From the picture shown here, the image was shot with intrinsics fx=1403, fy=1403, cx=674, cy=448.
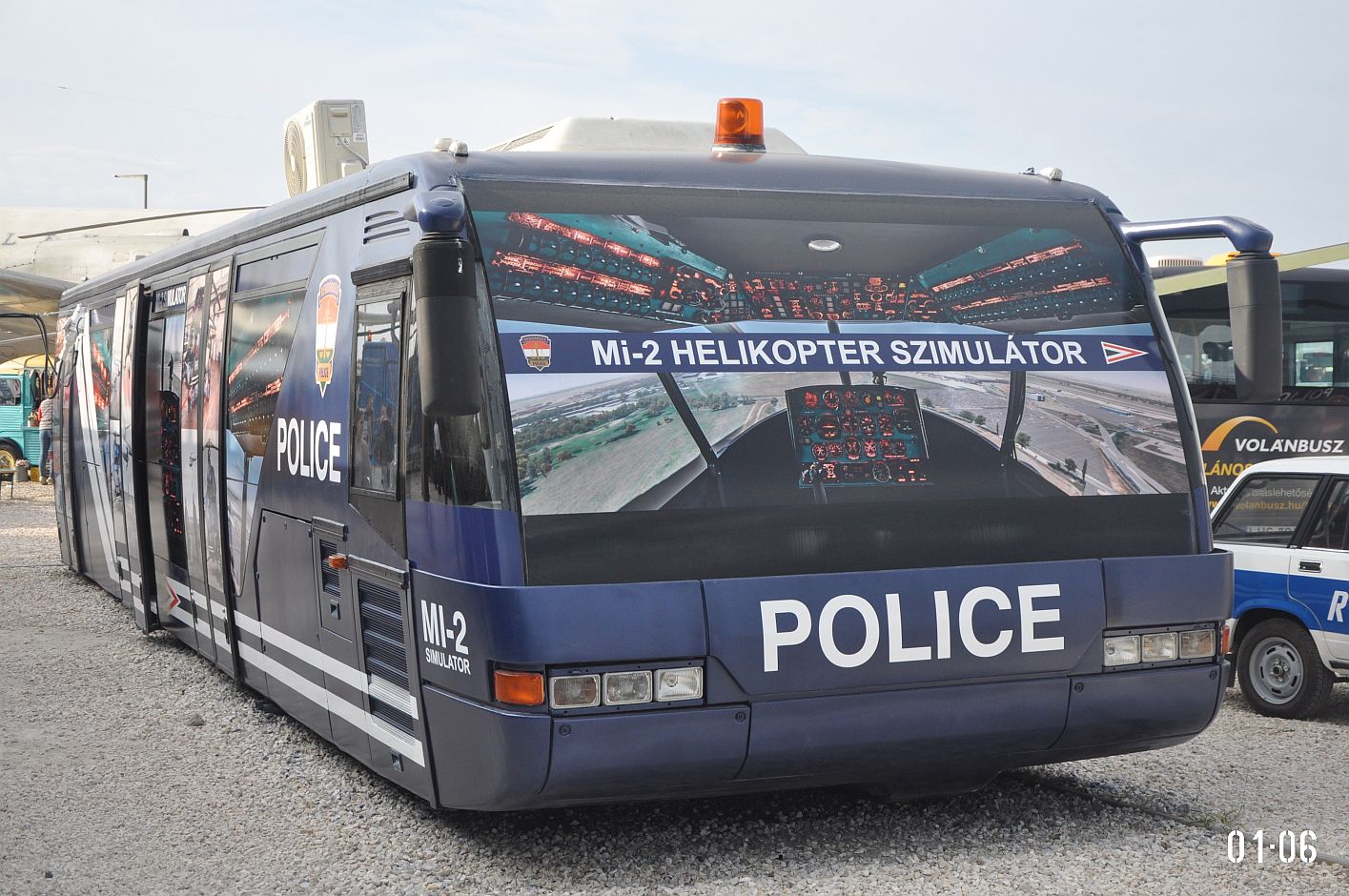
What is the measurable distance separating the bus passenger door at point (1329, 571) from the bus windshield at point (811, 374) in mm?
3318

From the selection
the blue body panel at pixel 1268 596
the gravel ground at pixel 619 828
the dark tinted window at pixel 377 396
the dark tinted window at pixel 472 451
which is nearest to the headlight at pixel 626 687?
the dark tinted window at pixel 472 451

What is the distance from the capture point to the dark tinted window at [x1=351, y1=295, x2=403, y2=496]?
549cm

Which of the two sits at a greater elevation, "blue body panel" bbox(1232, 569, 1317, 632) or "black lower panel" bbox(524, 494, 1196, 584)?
"black lower panel" bbox(524, 494, 1196, 584)

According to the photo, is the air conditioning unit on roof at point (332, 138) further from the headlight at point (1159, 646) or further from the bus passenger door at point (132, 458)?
the headlight at point (1159, 646)

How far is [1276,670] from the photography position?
8.68 meters

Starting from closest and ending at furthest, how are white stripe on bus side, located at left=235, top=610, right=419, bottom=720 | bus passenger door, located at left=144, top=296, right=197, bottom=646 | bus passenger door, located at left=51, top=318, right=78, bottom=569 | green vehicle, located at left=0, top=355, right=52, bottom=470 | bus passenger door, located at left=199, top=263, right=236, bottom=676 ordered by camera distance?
1. white stripe on bus side, located at left=235, top=610, right=419, bottom=720
2. bus passenger door, located at left=199, top=263, right=236, bottom=676
3. bus passenger door, located at left=144, top=296, right=197, bottom=646
4. bus passenger door, located at left=51, top=318, right=78, bottom=569
5. green vehicle, located at left=0, top=355, right=52, bottom=470

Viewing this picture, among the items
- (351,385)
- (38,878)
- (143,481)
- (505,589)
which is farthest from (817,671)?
(143,481)

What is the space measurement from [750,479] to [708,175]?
4.28ft

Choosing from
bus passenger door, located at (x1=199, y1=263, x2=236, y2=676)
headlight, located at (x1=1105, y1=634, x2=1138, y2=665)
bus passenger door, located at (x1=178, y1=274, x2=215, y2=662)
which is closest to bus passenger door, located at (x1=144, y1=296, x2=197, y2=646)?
bus passenger door, located at (x1=178, y1=274, x2=215, y2=662)

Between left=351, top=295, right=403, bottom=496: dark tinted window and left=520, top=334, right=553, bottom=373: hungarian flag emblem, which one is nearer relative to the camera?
left=520, top=334, right=553, bottom=373: hungarian flag emblem

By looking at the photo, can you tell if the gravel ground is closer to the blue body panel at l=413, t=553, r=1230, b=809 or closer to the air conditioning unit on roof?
the blue body panel at l=413, t=553, r=1230, b=809

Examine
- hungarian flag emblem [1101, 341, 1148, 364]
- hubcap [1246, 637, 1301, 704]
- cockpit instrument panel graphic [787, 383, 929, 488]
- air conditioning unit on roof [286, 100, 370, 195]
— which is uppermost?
air conditioning unit on roof [286, 100, 370, 195]

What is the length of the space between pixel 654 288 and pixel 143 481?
6846 millimetres

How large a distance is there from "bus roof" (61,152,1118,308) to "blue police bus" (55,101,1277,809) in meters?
0.02
